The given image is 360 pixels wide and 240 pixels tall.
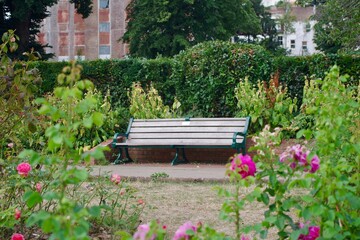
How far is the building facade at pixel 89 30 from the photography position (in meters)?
62.5

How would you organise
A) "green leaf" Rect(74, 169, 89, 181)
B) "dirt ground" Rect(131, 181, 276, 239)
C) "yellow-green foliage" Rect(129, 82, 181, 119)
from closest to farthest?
"green leaf" Rect(74, 169, 89, 181), "dirt ground" Rect(131, 181, 276, 239), "yellow-green foliage" Rect(129, 82, 181, 119)

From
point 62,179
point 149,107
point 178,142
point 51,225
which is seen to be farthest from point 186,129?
point 51,225

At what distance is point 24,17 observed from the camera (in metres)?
28.3

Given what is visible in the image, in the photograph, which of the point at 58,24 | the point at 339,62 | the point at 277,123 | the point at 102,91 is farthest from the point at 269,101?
the point at 58,24

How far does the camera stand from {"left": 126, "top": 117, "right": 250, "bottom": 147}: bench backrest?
38.2 ft

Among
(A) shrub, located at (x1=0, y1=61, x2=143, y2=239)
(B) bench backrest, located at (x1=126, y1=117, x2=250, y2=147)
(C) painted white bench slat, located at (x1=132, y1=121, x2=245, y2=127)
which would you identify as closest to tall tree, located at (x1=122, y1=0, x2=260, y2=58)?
(C) painted white bench slat, located at (x1=132, y1=121, x2=245, y2=127)

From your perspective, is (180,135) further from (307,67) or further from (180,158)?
(307,67)

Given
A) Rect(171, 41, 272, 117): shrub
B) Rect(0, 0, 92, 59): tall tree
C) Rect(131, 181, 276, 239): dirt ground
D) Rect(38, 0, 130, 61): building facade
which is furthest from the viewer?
Rect(38, 0, 130, 61): building facade

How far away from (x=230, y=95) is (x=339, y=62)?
8.36ft

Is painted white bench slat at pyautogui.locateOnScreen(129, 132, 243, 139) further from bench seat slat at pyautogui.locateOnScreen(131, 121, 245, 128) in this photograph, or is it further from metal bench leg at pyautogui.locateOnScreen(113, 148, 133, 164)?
metal bench leg at pyautogui.locateOnScreen(113, 148, 133, 164)

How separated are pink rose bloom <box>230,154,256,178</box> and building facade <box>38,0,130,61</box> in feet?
195

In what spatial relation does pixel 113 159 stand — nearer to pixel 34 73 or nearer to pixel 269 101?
pixel 269 101

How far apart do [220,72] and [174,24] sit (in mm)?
22425

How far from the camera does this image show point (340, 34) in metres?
21.4
